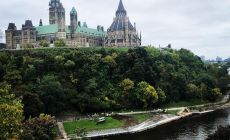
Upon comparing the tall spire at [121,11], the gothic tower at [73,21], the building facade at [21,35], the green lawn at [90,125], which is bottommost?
the green lawn at [90,125]

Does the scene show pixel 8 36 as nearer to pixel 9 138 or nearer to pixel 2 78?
pixel 2 78

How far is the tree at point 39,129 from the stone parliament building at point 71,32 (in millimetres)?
83590

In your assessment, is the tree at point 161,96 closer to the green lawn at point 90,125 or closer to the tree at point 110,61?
the tree at point 110,61

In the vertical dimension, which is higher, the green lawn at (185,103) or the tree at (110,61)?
the tree at (110,61)

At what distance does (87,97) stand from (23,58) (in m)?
24.3

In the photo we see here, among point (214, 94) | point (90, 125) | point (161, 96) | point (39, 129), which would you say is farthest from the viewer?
point (214, 94)

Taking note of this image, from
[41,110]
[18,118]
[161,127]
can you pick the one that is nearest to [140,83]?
[161,127]

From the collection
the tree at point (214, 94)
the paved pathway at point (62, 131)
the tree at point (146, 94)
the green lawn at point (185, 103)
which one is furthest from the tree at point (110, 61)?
the paved pathway at point (62, 131)

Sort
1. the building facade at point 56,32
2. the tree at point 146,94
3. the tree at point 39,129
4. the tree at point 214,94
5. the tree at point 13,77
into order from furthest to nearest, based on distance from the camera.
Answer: the building facade at point 56,32
the tree at point 214,94
the tree at point 146,94
the tree at point 13,77
the tree at point 39,129

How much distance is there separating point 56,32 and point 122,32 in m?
26.9

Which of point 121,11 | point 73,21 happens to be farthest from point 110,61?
point 121,11

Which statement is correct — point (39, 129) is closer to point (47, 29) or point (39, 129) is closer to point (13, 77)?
point (13, 77)

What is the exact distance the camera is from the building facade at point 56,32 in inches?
6225

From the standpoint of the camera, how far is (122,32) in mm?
166875
